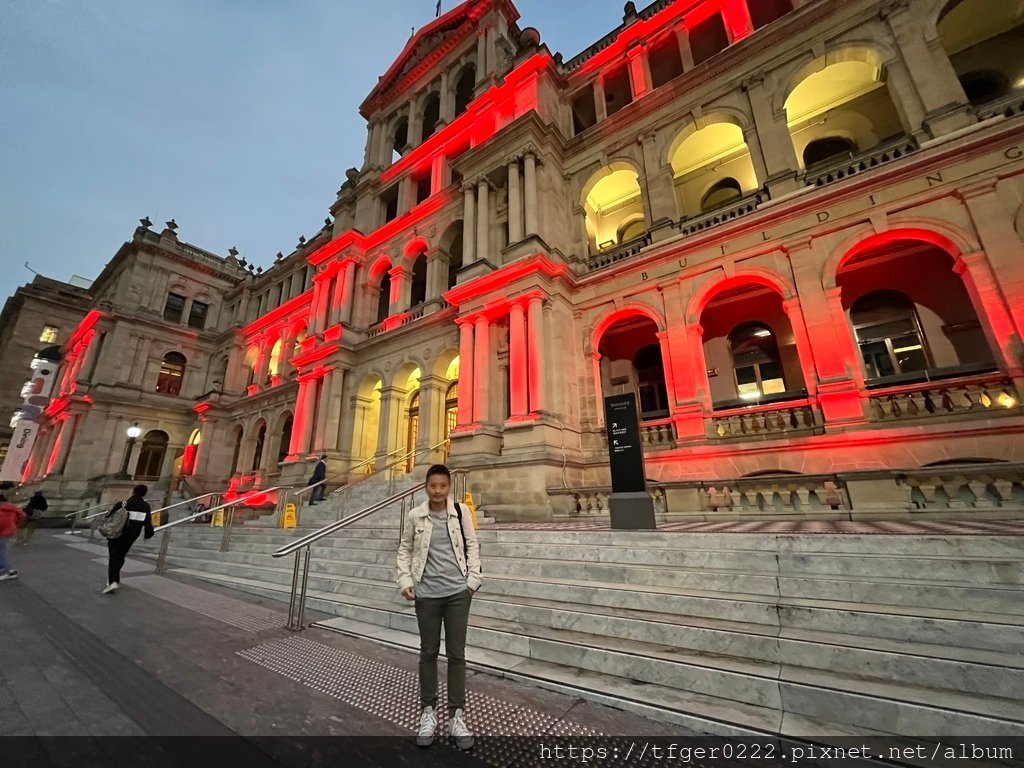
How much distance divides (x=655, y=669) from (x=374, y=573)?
482 cm

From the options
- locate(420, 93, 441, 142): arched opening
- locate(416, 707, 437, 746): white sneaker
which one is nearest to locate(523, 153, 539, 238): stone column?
locate(420, 93, 441, 142): arched opening

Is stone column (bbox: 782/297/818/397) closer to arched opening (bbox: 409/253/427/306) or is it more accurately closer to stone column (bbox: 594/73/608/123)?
stone column (bbox: 594/73/608/123)

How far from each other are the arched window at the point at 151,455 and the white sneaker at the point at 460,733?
106 feet

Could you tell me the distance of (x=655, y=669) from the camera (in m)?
3.26

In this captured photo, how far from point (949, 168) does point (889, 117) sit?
4.88 m

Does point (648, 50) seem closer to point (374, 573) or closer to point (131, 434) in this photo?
point (374, 573)

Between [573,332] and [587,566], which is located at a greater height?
[573,332]

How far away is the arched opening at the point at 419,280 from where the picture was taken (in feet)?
65.0

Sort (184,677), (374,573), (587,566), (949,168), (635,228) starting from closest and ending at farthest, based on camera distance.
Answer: (184,677)
(587,566)
(374,573)
(949,168)
(635,228)

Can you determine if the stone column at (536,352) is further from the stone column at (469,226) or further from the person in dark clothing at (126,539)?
the person in dark clothing at (126,539)

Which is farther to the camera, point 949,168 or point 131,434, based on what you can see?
point 131,434

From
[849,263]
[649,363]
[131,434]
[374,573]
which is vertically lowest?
[374,573]

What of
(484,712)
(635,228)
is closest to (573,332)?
(635,228)

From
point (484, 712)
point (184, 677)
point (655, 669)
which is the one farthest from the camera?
point (184, 677)
